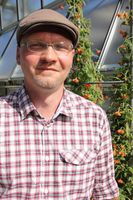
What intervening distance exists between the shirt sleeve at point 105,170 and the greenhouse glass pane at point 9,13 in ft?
24.7

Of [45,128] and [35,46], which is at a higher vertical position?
[35,46]

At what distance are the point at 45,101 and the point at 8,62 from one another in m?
5.82

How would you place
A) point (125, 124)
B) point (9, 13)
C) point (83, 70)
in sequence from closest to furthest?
point (125, 124)
point (83, 70)
point (9, 13)

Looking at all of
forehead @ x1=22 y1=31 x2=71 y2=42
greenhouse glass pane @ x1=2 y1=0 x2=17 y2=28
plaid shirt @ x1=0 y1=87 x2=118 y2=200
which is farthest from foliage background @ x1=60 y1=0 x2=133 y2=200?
greenhouse glass pane @ x1=2 y1=0 x2=17 y2=28

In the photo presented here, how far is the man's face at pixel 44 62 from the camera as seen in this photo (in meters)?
1.55

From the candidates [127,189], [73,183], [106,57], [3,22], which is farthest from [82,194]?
[3,22]

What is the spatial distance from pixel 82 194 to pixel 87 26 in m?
2.68

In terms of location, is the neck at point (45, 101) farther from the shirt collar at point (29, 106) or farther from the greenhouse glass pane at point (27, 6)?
the greenhouse glass pane at point (27, 6)

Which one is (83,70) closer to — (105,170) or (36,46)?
(105,170)

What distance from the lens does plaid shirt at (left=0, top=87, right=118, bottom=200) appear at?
1.56 meters

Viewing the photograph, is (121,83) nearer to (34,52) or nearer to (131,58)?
(131,58)

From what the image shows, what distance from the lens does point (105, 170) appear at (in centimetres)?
181

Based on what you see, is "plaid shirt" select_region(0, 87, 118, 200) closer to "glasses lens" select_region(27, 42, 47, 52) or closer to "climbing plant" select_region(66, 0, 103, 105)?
"glasses lens" select_region(27, 42, 47, 52)

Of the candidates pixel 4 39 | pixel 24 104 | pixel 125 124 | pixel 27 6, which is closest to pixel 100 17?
pixel 125 124
